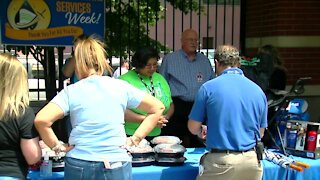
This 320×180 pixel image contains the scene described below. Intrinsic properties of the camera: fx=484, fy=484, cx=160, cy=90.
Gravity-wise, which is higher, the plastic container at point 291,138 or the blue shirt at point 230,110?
the blue shirt at point 230,110

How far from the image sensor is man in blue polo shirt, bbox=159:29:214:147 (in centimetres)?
454

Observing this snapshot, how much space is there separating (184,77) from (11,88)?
87.4 inches

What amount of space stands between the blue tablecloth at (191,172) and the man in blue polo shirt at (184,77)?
653 mm

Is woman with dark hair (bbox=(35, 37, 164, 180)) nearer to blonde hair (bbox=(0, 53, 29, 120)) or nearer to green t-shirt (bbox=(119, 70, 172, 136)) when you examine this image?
blonde hair (bbox=(0, 53, 29, 120))

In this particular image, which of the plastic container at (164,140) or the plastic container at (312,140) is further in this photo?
the plastic container at (312,140)

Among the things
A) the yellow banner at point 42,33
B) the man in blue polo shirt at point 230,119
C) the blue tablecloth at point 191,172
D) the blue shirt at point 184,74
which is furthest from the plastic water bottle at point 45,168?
the yellow banner at point 42,33

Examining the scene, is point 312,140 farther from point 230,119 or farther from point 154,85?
point 154,85

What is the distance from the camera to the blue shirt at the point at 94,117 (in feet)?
8.70

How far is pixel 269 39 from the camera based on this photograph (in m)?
5.94

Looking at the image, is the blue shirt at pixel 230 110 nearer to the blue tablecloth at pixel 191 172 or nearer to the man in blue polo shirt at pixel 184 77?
the blue tablecloth at pixel 191 172

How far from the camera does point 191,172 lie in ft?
11.7

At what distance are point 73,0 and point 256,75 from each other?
2437 mm

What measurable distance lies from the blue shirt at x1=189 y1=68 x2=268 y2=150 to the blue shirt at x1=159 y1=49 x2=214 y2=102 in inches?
51.8

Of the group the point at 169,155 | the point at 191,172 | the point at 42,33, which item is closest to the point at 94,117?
the point at 169,155
